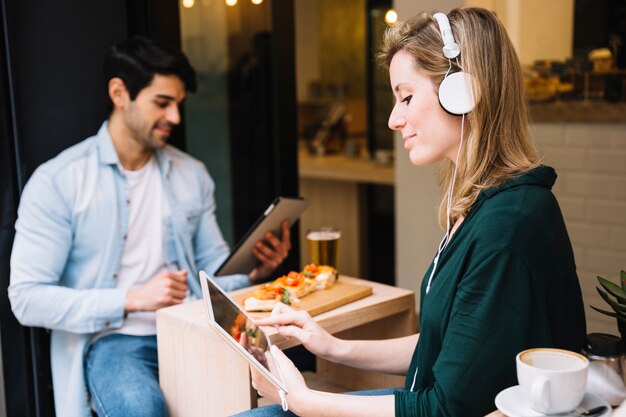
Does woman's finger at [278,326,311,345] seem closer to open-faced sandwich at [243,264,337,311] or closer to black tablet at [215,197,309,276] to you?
open-faced sandwich at [243,264,337,311]

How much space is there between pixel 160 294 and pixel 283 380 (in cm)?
69

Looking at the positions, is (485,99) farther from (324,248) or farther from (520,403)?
(324,248)

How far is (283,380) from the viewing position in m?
1.46

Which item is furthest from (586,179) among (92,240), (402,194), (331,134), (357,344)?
(331,134)

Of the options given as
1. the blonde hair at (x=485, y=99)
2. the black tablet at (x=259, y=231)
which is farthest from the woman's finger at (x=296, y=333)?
the black tablet at (x=259, y=231)

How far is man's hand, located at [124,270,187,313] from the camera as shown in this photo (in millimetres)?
2043

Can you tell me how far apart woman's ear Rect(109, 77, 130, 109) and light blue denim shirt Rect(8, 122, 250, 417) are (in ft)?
0.27

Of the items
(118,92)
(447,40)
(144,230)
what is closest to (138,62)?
(118,92)

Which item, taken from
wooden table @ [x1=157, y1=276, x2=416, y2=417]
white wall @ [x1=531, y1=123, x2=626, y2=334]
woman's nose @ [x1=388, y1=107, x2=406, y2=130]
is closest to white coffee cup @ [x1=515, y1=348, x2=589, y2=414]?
woman's nose @ [x1=388, y1=107, x2=406, y2=130]

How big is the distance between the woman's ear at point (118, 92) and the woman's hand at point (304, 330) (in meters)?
0.98

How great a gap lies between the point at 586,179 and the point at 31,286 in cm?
216

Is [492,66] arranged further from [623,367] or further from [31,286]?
[31,286]

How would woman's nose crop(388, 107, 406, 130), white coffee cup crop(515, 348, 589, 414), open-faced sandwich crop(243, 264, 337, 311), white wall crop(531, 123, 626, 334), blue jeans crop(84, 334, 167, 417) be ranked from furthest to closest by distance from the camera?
white wall crop(531, 123, 626, 334)
blue jeans crop(84, 334, 167, 417)
open-faced sandwich crop(243, 264, 337, 311)
woman's nose crop(388, 107, 406, 130)
white coffee cup crop(515, 348, 589, 414)

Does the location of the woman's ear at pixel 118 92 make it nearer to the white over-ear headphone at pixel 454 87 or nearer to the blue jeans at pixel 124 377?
the blue jeans at pixel 124 377
